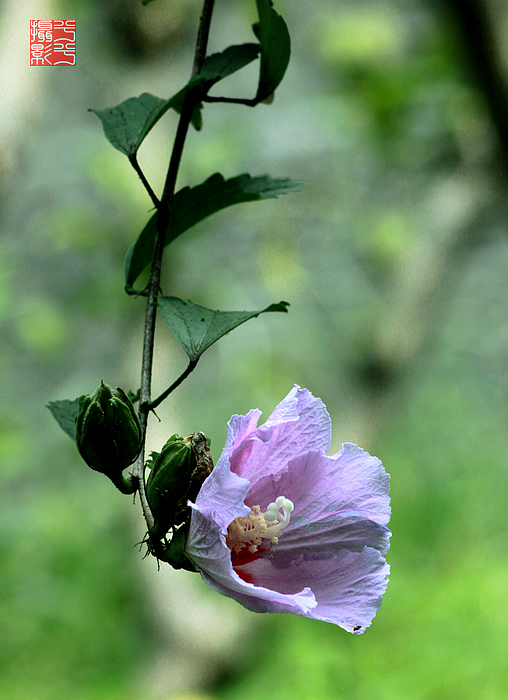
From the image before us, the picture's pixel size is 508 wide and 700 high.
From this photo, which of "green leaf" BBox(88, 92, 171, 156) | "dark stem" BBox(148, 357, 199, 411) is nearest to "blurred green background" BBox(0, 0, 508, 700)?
"green leaf" BBox(88, 92, 171, 156)

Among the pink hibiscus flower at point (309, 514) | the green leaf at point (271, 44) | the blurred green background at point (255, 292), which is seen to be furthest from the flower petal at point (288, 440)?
the blurred green background at point (255, 292)

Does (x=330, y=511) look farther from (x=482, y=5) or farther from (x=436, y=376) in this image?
(x=436, y=376)

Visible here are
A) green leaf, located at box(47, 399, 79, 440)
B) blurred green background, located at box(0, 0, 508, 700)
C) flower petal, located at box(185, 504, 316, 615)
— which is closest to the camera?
flower petal, located at box(185, 504, 316, 615)

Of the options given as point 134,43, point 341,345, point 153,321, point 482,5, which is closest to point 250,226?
point 341,345

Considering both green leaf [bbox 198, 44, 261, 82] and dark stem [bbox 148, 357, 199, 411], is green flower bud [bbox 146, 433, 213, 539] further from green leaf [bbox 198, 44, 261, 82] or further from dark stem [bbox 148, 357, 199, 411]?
green leaf [bbox 198, 44, 261, 82]

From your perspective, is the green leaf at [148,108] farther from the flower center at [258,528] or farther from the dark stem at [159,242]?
the flower center at [258,528]

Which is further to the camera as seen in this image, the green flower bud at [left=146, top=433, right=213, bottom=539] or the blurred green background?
the blurred green background

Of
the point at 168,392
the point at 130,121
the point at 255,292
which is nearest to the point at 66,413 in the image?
the point at 168,392
